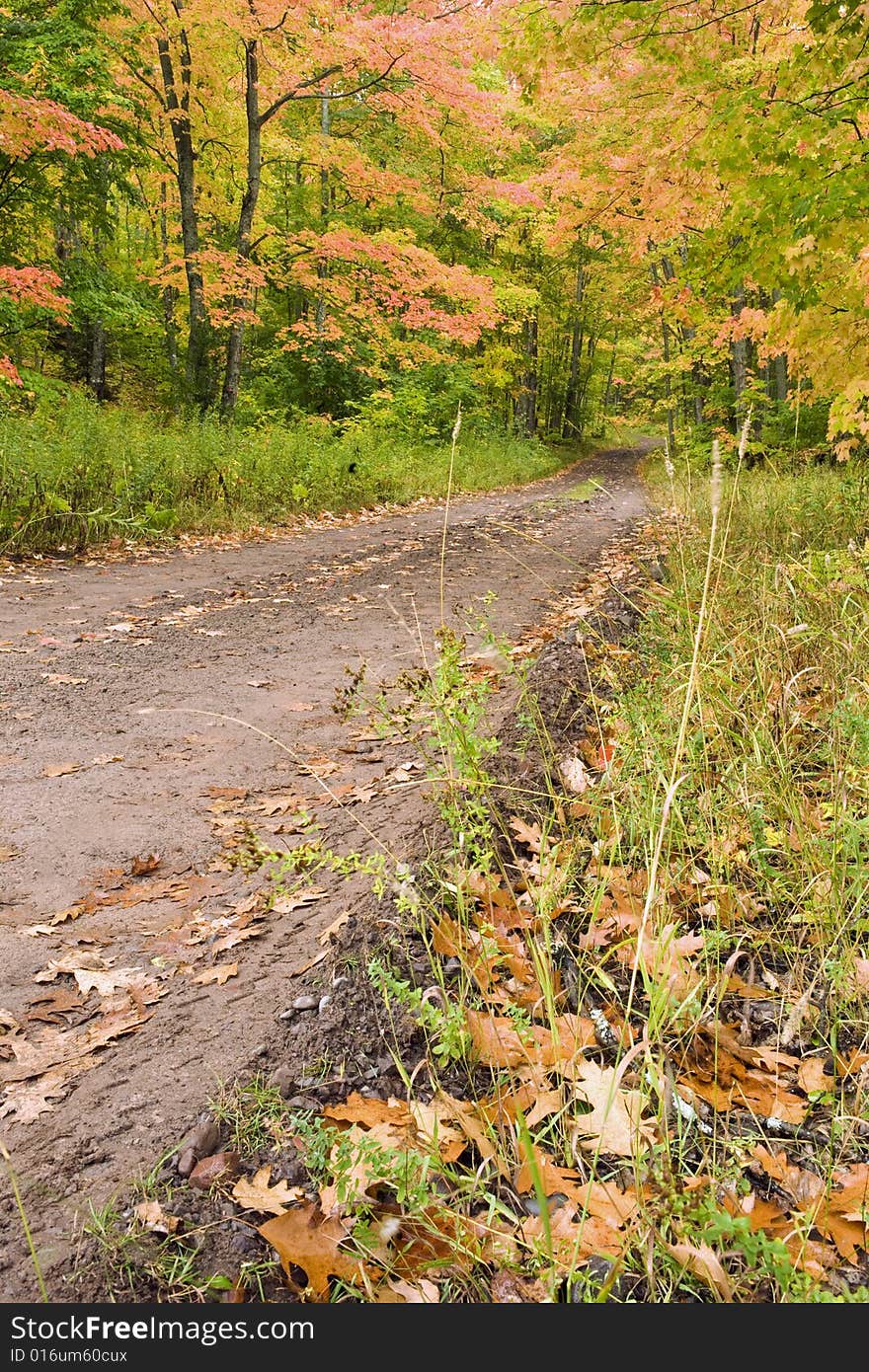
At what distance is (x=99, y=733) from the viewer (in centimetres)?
379

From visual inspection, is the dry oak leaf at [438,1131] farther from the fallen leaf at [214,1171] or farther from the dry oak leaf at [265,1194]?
the fallen leaf at [214,1171]

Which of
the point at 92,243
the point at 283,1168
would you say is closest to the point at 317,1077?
the point at 283,1168

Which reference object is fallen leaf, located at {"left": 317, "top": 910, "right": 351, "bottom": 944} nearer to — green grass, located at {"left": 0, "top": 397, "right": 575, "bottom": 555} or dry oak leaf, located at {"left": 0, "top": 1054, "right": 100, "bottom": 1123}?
dry oak leaf, located at {"left": 0, "top": 1054, "right": 100, "bottom": 1123}

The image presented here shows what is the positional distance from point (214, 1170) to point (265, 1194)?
0.12m

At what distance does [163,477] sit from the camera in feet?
29.1

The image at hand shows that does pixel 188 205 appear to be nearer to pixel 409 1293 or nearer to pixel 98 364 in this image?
pixel 98 364

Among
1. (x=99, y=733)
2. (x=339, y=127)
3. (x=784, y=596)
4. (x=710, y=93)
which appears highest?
(x=339, y=127)

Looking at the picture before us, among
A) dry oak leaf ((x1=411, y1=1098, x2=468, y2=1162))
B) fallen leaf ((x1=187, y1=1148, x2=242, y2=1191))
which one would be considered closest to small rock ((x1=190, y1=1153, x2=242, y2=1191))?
fallen leaf ((x1=187, y1=1148, x2=242, y2=1191))

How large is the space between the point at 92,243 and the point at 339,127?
6.21 m

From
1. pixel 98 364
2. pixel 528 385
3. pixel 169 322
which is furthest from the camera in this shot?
pixel 528 385

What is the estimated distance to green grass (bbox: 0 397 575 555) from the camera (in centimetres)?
752

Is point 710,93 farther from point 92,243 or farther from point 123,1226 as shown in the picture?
point 92,243

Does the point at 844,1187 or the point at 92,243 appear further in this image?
the point at 92,243

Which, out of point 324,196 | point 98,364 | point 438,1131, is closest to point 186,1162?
point 438,1131
